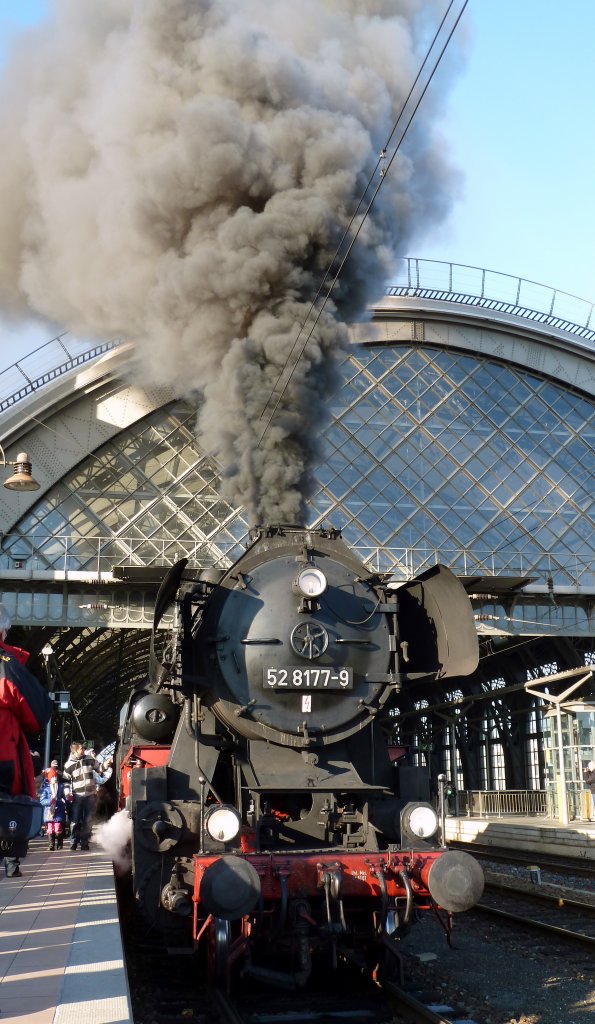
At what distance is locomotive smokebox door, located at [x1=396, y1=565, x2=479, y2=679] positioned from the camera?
638 centimetres

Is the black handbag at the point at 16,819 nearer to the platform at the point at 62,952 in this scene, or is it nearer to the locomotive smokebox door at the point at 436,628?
the platform at the point at 62,952

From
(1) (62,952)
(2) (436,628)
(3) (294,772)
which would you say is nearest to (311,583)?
(2) (436,628)

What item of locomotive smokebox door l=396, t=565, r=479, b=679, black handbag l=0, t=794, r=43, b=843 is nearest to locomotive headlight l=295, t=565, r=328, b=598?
locomotive smokebox door l=396, t=565, r=479, b=679

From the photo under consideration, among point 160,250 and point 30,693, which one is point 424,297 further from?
point 30,693

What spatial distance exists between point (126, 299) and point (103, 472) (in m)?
15.0

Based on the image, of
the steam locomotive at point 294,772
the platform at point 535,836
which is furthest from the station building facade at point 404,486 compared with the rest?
the steam locomotive at point 294,772

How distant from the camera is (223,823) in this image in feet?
18.0

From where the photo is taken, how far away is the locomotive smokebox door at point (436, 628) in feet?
20.9

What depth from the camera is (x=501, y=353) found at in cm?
2700

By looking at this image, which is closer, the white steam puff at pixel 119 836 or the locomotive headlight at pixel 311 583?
the locomotive headlight at pixel 311 583

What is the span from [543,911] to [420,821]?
3912 millimetres

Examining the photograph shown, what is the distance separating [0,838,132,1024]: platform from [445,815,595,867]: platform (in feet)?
23.4

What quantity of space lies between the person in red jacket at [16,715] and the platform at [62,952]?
0.91 metres

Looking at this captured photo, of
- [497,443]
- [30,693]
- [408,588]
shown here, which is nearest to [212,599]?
[408,588]
